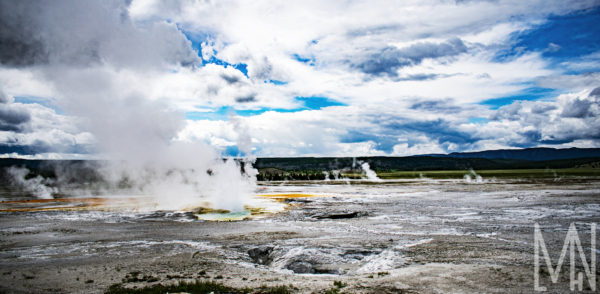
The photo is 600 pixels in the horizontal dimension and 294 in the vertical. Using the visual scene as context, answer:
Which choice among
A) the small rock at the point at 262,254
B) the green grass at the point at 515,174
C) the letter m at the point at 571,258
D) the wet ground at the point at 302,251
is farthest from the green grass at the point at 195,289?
the green grass at the point at 515,174

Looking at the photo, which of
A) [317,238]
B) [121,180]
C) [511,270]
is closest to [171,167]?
[317,238]

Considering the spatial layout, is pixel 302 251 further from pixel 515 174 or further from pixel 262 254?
pixel 515 174

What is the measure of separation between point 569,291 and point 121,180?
109020 mm

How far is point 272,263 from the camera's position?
1684cm

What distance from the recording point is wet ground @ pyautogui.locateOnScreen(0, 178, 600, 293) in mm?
13266

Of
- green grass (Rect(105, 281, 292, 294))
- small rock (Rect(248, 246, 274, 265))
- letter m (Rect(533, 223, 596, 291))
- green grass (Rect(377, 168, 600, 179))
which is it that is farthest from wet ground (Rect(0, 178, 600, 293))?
green grass (Rect(377, 168, 600, 179))

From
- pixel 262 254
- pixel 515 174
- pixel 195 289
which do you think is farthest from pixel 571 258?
pixel 515 174

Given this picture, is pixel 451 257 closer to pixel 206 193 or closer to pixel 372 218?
pixel 372 218

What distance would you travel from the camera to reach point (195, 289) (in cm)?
1221

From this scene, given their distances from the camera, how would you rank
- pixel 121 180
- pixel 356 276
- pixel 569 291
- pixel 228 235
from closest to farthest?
pixel 569 291
pixel 356 276
pixel 228 235
pixel 121 180

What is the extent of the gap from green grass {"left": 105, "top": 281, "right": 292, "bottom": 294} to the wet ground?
23.0 inches

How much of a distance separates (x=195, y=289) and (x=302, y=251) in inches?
264

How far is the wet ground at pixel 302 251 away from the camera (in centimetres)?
1327

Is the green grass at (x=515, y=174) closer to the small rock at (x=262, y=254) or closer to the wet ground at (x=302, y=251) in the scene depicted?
the wet ground at (x=302, y=251)
